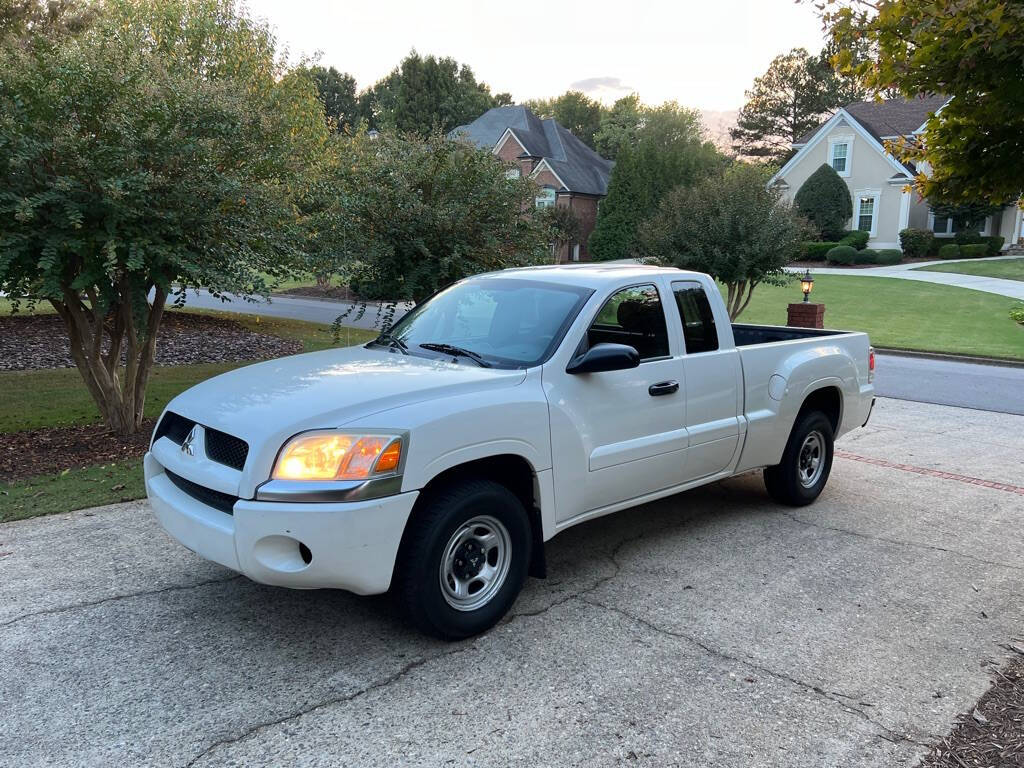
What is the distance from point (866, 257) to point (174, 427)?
40.0m

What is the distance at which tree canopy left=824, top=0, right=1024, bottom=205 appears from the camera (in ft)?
10.9

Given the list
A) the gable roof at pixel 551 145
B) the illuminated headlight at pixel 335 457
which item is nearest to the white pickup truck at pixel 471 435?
the illuminated headlight at pixel 335 457

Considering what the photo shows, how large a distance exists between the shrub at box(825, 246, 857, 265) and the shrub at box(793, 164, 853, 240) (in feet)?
7.42

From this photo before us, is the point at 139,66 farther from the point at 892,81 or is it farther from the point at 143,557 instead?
the point at 892,81

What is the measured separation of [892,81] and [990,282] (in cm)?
3259

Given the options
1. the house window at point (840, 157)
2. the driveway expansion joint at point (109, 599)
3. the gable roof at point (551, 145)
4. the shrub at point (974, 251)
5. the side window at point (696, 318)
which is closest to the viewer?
the driveway expansion joint at point (109, 599)

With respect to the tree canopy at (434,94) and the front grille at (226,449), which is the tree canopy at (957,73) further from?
the tree canopy at (434,94)

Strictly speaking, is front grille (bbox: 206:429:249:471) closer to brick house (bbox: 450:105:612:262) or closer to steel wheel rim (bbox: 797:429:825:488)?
steel wheel rim (bbox: 797:429:825:488)

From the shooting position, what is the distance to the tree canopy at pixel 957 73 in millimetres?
3311

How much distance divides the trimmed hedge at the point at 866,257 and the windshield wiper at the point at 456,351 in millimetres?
38641

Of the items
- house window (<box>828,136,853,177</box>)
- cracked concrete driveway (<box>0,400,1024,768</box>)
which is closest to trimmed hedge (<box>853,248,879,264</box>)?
house window (<box>828,136,853,177</box>)

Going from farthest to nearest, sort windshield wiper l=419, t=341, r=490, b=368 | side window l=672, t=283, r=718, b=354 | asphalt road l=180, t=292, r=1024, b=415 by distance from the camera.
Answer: asphalt road l=180, t=292, r=1024, b=415
side window l=672, t=283, r=718, b=354
windshield wiper l=419, t=341, r=490, b=368

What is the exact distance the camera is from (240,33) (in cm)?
1806

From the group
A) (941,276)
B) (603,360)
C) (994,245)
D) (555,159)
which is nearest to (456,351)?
(603,360)
